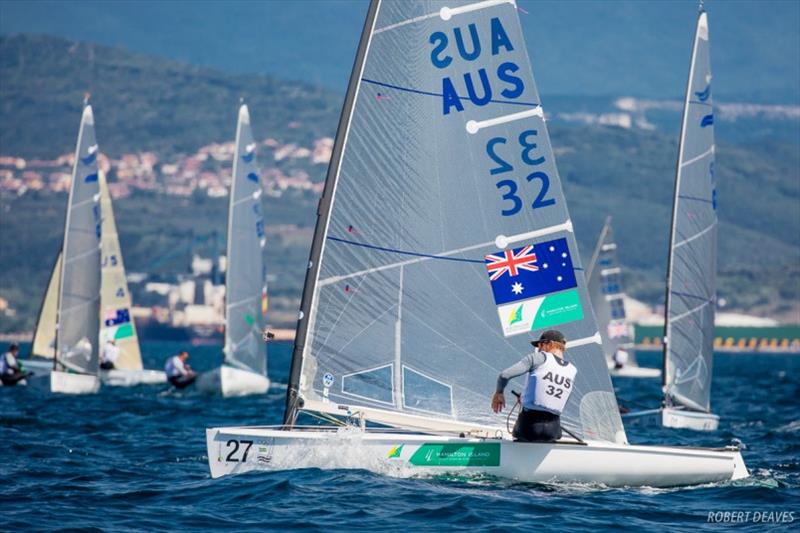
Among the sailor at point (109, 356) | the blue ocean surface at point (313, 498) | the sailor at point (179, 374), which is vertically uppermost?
the sailor at point (109, 356)

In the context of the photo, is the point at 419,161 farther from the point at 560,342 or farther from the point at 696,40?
the point at 696,40

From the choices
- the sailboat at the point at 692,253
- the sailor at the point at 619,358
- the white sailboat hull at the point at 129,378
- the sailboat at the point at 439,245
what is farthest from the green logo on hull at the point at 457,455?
the sailor at the point at 619,358

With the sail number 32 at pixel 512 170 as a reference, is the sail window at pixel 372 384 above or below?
below

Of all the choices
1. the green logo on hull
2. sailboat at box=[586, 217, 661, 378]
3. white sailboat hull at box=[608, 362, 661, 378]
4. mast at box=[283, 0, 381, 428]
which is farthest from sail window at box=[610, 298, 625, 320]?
the green logo on hull

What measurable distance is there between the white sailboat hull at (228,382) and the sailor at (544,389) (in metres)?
23.0

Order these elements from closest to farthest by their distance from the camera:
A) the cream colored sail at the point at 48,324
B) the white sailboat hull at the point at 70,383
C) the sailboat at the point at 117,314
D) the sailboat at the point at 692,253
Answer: the sailboat at the point at 692,253 → the white sailboat hull at the point at 70,383 → the cream colored sail at the point at 48,324 → the sailboat at the point at 117,314

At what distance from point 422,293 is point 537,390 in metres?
2.10

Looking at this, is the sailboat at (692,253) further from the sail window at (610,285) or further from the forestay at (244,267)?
the sail window at (610,285)

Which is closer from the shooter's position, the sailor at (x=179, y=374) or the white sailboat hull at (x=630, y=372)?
the sailor at (x=179, y=374)

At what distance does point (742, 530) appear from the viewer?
1473 centimetres

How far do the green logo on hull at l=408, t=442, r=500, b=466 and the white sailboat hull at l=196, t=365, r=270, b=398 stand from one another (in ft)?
74.0

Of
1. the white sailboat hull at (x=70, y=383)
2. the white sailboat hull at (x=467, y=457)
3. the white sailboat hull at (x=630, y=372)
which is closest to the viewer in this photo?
the white sailboat hull at (x=467, y=457)

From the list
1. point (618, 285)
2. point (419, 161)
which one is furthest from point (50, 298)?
point (419, 161)

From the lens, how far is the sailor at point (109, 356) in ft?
148
